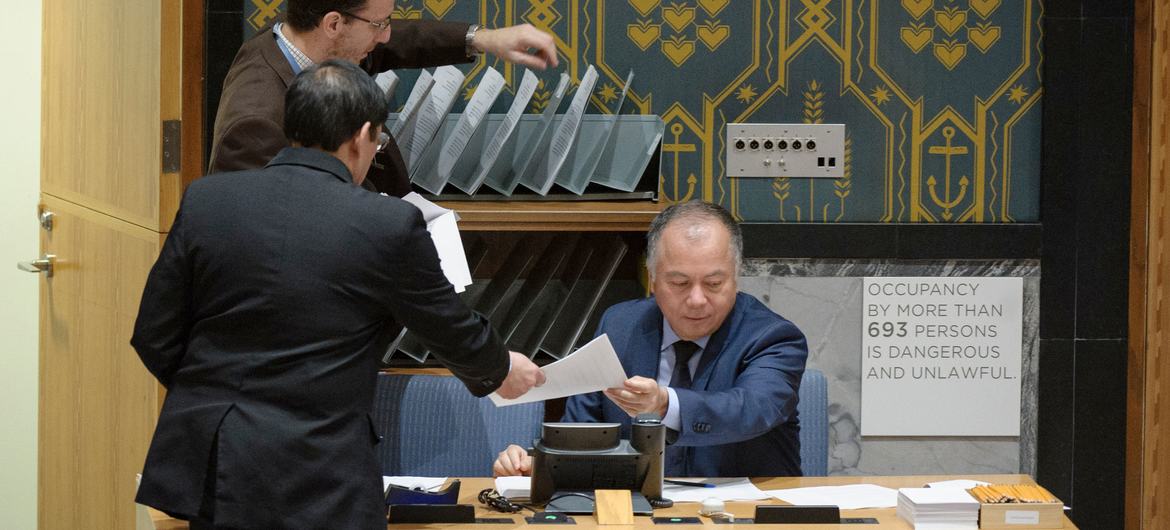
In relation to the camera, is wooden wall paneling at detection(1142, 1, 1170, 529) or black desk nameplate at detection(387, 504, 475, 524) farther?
wooden wall paneling at detection(1142, 1, 1170, 529)

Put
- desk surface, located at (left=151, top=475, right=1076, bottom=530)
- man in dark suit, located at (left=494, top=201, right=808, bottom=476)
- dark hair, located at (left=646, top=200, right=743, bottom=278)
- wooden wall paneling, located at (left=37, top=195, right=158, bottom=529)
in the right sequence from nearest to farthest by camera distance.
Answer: desk surface, located at (left=151, top=475, right=1076, bottom=530) < man in dark suit, located at (left=494, top=201, right=808, bottom=476) < dark hair, located at (left=646, top=200, right=743, bottom=278) < wooden wall paneling, located at (left=37, top=195, right=158, bottom=529)

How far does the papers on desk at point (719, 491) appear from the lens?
7.89 feet

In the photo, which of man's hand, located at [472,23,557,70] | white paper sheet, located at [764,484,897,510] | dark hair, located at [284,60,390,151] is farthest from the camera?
man's hand, located at [472,23,557,70]

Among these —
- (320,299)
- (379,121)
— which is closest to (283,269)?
(320,299)

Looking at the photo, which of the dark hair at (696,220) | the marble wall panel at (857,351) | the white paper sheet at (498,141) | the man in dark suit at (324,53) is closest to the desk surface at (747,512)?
the dark hair at (696,220)

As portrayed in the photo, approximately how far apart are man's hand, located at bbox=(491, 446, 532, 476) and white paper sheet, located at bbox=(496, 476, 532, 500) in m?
0.07

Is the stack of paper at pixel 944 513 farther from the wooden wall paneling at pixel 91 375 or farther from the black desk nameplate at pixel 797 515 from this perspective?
the wooden wall paneling at pixel 91 375

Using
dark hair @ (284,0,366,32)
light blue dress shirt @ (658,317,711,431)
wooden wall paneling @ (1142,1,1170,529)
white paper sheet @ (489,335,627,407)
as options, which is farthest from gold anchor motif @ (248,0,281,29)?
wooden wall paneling @ (1142,1,1170,529)

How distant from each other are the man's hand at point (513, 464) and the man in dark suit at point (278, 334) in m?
0.58

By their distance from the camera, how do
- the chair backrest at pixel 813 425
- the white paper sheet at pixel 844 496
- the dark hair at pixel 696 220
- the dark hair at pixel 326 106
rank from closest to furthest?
the dark hair at pixel 326 106
the white paper sheet at pixel 844 496
the dark hair at pixel 696 220
the chair backrest at pixel 813 425

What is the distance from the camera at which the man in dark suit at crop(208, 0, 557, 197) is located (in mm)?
2547

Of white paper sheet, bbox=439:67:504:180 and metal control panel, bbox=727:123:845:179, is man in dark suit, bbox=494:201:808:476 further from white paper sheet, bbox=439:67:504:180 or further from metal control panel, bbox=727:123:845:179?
metal control panel, bbox=727:123:845:179

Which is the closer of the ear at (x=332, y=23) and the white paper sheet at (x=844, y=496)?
the white paper sheet at (x=844, y=496)

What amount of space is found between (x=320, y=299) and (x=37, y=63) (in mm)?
3060
